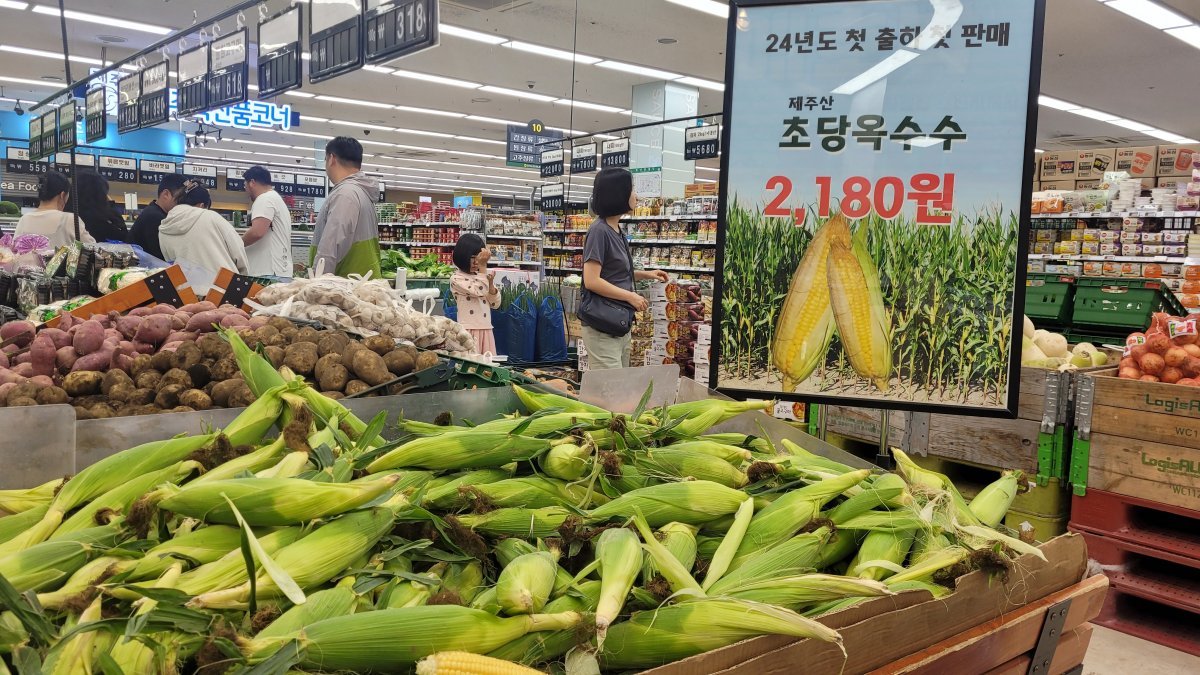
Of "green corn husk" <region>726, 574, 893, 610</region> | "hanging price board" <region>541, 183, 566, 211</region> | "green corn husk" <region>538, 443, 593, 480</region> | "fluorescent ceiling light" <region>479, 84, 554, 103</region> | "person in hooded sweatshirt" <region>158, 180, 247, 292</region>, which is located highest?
"fluorescent ceiling light" <region>479, 84, 554, 103</region>

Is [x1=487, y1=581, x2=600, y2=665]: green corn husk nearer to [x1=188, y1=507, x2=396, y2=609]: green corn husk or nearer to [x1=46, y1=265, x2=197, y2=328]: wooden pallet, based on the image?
[x1=188, y1=507, x2=396, y2=609]: green corn husk

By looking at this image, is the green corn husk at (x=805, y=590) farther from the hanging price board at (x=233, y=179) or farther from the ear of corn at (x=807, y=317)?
the hanging price board at (x=233, y=179)

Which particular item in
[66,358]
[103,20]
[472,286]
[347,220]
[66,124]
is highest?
[103,20]

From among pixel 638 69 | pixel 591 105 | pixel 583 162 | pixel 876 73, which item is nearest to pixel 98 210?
pixel 876 73

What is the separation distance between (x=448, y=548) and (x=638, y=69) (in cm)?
1191

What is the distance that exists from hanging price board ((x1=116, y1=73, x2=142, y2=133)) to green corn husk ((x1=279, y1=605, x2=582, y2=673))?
10297 millimetres

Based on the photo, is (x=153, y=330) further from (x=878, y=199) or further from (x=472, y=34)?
(x=472, y=34)

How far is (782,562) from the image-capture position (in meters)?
1.12

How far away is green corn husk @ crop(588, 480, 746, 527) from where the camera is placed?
1189 mm

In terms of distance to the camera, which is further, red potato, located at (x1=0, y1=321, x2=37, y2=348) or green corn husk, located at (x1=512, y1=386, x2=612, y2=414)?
red potato, located at (x1=0, y1=321, x2=37, y2=348)

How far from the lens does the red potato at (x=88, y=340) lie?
2232 mm

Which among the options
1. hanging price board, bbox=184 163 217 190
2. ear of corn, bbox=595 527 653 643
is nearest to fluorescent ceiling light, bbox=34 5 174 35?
hanging price board, bbox=184 163 217 190

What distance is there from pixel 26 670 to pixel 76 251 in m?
4.36

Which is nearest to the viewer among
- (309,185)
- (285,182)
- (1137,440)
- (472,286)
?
(1137,440)
